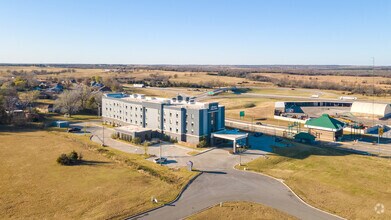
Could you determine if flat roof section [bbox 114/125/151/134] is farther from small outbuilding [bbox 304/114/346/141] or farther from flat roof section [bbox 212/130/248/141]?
small outbuilding [bbox 304/114/346/141]

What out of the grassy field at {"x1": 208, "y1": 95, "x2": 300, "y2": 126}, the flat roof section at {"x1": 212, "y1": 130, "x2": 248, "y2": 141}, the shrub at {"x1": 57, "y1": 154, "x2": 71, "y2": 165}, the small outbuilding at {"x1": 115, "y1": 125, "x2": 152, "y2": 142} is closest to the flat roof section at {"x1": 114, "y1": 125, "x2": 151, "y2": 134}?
the small outbuilding at {"x1": 115, "y1": 125, "x2": 152, "y2": 142}

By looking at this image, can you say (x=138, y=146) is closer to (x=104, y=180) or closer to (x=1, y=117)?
(x=104, y=180)

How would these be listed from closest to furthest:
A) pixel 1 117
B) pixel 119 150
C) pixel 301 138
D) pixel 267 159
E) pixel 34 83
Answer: pixel 267 159, pixel 119 150, pixel 301 138, pixel 1 117, pixel 34 83

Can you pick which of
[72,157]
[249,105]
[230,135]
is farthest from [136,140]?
[249,105]

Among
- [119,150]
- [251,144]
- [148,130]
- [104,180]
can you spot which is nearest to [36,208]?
[104,180]

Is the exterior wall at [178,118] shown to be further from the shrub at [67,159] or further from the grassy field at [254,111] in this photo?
the grassy field at [254,111]

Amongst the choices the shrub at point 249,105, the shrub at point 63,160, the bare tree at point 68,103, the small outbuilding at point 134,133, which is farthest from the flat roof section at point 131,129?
the shrub at point 249,105

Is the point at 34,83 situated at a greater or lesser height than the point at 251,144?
greater
